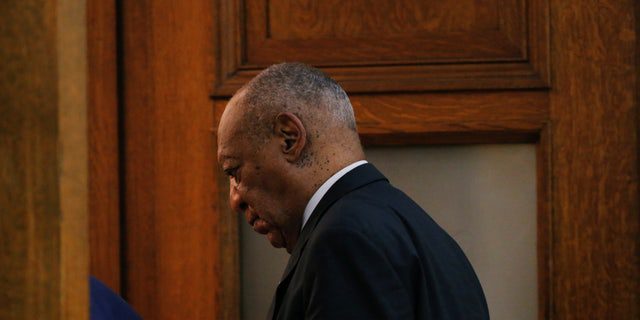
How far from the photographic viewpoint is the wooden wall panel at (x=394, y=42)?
6.74ft

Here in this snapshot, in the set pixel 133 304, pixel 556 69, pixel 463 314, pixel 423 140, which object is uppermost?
pixel 556 69

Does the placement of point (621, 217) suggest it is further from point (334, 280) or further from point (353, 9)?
point (334, 280)

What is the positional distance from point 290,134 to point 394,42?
0.52 m

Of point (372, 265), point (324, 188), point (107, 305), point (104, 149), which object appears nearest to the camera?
point (372, 265)

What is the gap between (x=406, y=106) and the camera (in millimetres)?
2072

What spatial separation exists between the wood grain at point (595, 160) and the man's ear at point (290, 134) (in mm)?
636

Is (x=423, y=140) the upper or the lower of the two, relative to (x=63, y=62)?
lower

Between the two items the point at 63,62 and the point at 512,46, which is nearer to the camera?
the point at 63,62

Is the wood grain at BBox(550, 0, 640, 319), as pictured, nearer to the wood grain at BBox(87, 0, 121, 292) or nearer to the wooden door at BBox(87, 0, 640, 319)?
the wooden door at BBox(87, 0, 640, 319)

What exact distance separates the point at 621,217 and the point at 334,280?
869 millimetres

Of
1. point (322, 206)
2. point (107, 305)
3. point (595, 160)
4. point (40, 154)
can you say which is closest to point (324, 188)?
point (322, 206)

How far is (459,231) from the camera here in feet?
7.02

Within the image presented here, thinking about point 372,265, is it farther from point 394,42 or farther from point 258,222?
point 394,42

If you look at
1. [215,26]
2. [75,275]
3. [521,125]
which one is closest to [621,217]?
[521,125]
